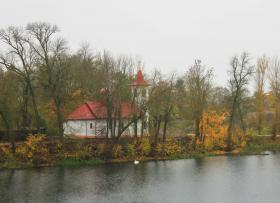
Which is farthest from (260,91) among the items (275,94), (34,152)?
(34,152)

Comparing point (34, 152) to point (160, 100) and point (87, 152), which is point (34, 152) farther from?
point (160, 100)

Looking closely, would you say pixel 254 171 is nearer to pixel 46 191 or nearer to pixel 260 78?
pixel 46 191

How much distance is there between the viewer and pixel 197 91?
5825cm

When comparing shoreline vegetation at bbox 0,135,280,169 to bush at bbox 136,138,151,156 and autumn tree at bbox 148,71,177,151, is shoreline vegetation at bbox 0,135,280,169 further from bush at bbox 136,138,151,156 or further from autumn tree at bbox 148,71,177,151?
autumn tree at bbox 148,71,177,151

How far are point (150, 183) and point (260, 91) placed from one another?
1480 inches

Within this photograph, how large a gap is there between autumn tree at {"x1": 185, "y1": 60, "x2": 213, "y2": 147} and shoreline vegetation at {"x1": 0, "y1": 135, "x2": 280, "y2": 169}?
311 centimetres

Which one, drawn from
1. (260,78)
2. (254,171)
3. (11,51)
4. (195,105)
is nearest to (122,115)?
(195,105)

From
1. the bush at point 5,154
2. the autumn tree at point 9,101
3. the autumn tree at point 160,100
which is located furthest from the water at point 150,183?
the autumn tree at point 9,101

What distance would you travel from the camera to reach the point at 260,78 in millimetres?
67562

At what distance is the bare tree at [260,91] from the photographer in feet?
214

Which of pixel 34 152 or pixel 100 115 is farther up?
pixel 100 115

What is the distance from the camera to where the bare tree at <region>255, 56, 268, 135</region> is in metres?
65.2

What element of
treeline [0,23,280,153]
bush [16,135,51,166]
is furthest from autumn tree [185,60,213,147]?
bush [16,135,51,166]

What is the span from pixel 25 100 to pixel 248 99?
115 feet
